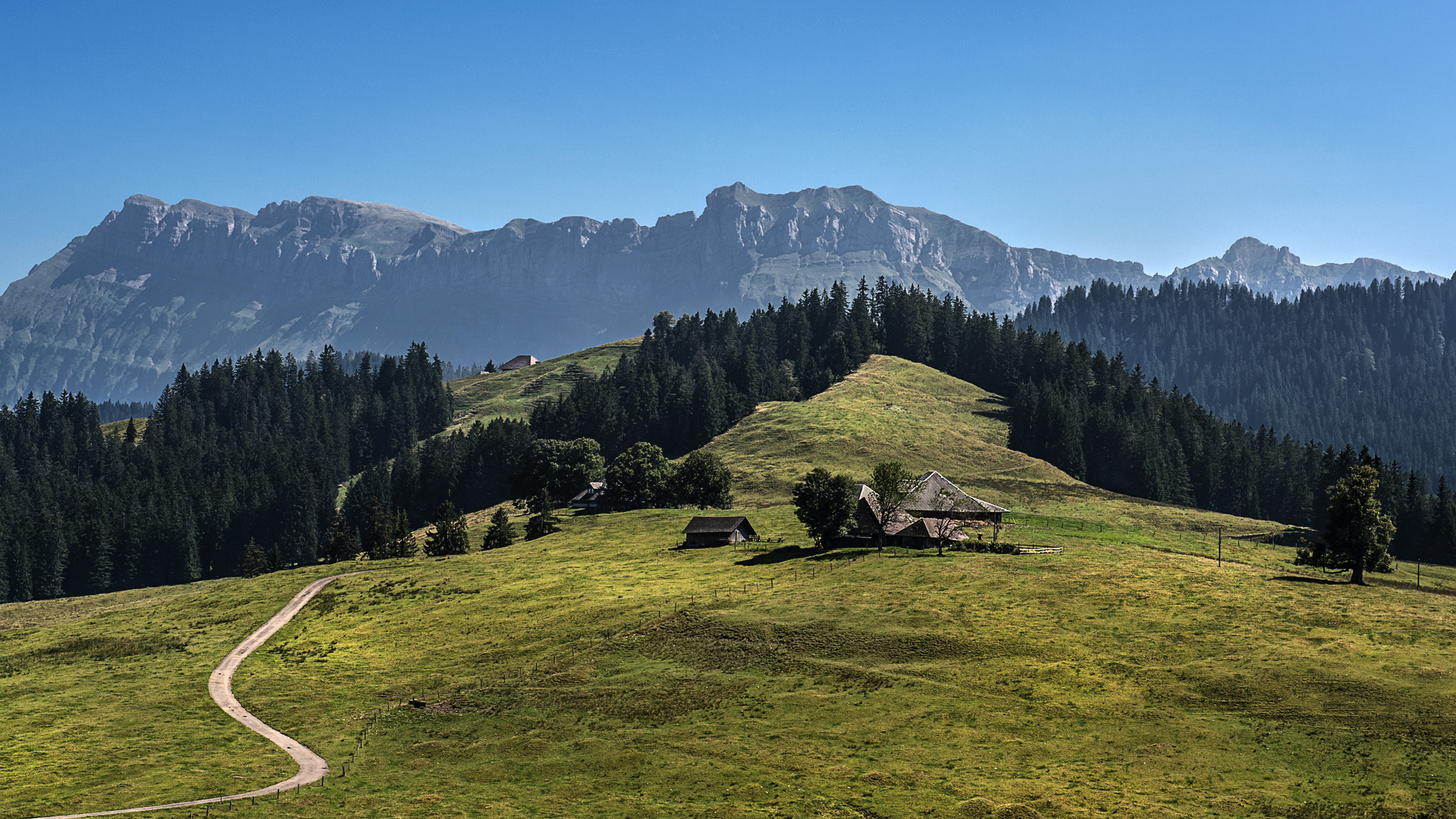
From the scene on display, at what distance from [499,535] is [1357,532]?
94.9 meters

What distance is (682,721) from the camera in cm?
6056

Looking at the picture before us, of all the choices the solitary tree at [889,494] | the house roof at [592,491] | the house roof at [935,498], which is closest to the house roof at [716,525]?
the solitary tree at [889,494]

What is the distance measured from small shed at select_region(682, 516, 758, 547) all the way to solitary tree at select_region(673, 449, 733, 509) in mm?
22978

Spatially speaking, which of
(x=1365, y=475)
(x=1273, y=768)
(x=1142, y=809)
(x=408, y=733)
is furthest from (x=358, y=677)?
(x=1365, y=475)

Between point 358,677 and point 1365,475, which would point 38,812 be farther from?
point 1365,475

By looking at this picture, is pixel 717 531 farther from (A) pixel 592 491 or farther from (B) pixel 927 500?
(A) pixel 592 491

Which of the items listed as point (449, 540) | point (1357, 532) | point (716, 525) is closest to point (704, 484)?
point (716, 525)

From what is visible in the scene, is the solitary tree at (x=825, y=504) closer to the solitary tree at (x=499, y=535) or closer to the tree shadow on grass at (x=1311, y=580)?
the tree shadow on grass at (x=1311, y=580)

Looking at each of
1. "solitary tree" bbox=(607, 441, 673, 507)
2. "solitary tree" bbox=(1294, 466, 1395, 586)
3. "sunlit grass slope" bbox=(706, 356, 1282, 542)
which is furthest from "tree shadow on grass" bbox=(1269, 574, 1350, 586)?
"solitary tree" bbox=(607, 441, 673, 507)

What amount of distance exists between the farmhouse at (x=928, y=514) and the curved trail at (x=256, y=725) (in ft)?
186

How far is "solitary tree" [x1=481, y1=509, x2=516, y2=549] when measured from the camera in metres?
133

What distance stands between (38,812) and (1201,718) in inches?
2317

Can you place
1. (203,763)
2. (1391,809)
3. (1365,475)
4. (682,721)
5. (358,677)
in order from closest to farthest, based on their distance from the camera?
(1391,809) < (203,763) < (682,721) < (358,677) < (1365,475)

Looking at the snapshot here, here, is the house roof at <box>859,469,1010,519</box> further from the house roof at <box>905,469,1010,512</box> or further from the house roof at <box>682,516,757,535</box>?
the house roof at <box>682,516,757,535</box>
